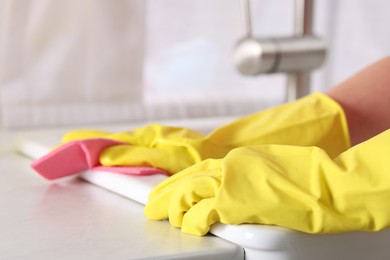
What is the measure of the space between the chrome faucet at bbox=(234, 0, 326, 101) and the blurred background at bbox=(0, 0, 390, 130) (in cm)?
21

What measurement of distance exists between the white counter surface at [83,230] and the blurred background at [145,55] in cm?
53

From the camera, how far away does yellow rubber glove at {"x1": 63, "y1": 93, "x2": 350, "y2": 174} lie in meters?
0.82

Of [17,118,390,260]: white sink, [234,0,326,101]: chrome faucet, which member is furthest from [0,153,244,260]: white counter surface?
[234,0,326,101]: chrome faucet

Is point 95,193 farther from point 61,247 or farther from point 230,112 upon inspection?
point 230,112

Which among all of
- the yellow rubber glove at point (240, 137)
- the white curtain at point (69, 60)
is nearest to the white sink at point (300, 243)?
the yellow rubber glove at point (240, 137)

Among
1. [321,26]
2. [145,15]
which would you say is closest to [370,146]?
[145,15]

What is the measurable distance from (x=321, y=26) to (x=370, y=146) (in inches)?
43.1

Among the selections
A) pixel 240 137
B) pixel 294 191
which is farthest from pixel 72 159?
pixel 294 191

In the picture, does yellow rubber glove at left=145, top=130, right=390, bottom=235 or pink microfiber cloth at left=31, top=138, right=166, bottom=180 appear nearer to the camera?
yellow rubber glove at left=145, top=130, right=390, bottom=235

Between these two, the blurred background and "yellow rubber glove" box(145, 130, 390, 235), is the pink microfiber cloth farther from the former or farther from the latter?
the blurred background

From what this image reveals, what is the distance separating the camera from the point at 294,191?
574 millimetres

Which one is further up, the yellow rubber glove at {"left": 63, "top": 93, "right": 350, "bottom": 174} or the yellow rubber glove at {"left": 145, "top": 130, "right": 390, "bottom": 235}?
the yellow rubber glove at {"left": 145, "top": 130, "right": 390, "bottom": 235}

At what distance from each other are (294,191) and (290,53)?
0.77 meters

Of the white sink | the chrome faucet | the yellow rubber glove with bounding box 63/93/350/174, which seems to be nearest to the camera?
the white sink
